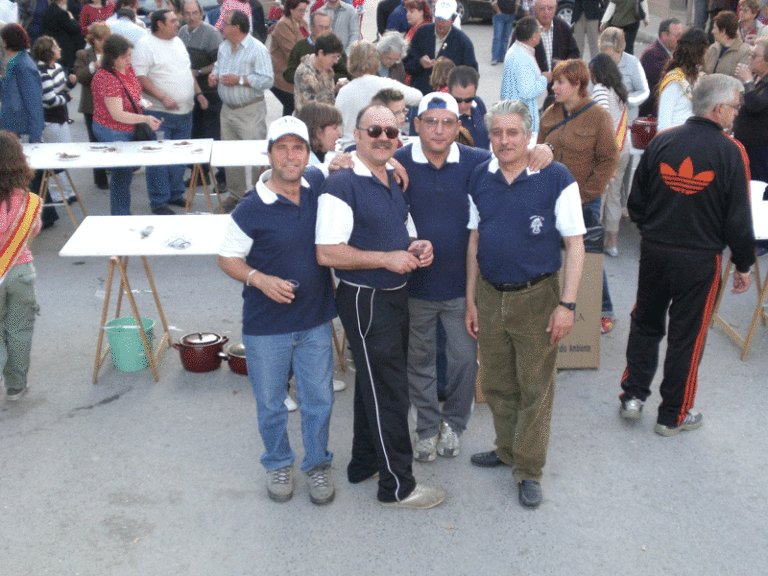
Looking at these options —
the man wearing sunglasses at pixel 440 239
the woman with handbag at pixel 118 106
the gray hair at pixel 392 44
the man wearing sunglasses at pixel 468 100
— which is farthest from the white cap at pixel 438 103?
the woman with handbag at pixel 118 106

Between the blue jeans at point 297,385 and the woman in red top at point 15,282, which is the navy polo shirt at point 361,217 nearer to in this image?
the blue jeans at point 297,385

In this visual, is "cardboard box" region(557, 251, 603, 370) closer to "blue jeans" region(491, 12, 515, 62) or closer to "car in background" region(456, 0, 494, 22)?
"blue jeans" region(491, 12, 515, 62)

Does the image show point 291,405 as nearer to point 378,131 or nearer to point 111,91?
point 378,131

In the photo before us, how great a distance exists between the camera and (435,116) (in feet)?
11.3

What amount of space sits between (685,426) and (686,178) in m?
1.38

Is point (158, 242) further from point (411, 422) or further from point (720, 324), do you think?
point (720, 324)

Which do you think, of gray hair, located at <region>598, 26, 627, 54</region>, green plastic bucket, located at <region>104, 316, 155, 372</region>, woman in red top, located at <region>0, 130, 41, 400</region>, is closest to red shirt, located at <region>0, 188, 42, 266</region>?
woman in red top, located at <region>0, 130, 41, 400</region>

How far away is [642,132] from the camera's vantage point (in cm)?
695

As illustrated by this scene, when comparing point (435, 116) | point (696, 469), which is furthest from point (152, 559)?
point (696, 469)

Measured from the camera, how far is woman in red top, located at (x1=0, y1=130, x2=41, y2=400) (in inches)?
161

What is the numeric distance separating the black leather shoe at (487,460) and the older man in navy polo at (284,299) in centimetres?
77

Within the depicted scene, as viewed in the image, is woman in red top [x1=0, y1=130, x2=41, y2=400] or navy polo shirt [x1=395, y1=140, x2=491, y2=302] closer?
navy polo shirt [x1=395, y1=140, x2=491, y2=302]

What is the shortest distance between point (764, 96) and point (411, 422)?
3.92m

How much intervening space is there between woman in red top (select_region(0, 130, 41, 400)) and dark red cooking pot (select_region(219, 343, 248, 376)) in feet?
3.76
